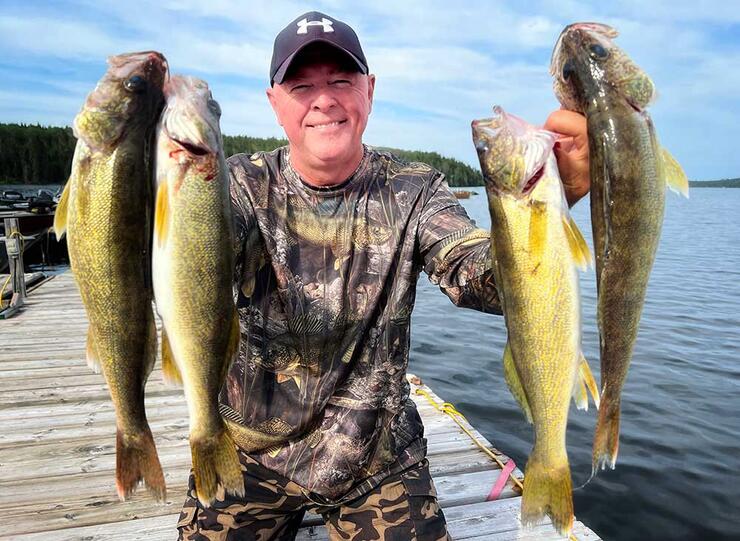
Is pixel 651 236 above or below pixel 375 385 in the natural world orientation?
above

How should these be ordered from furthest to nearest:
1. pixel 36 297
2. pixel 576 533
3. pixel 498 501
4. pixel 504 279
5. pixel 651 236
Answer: pixel 36 297 → pixel 498 501 → pixel 576 533 → pixel 504 279 → pixel 651 236

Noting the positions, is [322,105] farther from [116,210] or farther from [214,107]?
[116,210]

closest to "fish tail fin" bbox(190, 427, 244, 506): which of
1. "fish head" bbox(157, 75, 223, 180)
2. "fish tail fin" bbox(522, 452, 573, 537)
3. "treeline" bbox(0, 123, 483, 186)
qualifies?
"fish head" bbox(157, 75, 223, 180)

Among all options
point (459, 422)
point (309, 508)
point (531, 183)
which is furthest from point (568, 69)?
point (459, 422)

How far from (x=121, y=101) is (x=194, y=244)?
570 mm

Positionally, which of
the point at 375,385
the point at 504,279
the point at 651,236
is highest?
the point at 651,236

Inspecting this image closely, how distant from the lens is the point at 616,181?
6.84ft

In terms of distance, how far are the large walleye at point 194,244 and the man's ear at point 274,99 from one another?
1037 mm

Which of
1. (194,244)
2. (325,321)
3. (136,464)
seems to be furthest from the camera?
(325,321)

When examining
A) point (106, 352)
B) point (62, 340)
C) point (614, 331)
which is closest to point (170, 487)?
point (106, 352)

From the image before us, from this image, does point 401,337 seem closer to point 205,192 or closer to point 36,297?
point 205,192

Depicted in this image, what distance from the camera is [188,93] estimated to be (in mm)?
2189

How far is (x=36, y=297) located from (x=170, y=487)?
9.49 m

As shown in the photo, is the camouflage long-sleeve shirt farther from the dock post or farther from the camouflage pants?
the dock post
